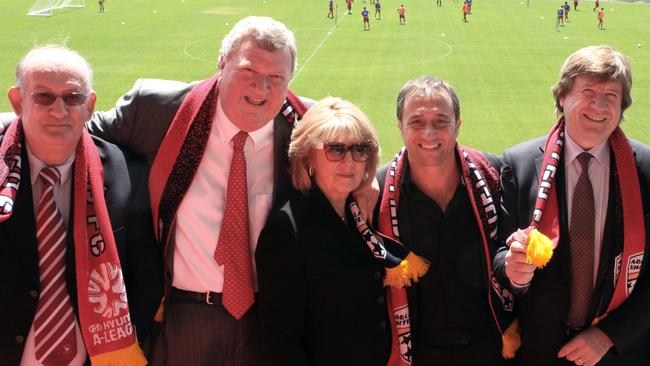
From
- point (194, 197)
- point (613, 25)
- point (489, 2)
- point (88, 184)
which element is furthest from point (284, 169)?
point (489, 2)

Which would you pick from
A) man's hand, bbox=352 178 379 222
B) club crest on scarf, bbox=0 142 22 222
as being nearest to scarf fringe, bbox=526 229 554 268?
man's hand, bbox=352 178 379 222

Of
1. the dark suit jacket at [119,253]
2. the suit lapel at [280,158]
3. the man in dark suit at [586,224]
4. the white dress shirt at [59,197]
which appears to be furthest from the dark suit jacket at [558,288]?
the white dress shirt at [59,197]

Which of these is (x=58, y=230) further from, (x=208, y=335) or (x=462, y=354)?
(x=462, y=354)

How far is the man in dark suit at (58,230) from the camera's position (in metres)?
3.16

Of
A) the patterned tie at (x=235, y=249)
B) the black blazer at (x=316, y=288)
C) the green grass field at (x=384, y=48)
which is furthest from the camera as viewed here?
the green grass field at (x=384, y=48)

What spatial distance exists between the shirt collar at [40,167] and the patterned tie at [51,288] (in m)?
0.03

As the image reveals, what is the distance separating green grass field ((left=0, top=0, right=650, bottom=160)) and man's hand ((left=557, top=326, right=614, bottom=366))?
7.88m

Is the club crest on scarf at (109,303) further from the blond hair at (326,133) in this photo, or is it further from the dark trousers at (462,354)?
the dark trousers at (462,354)

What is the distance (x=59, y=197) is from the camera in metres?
3.36

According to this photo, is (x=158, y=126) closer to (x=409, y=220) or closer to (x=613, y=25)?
(x=409, y=220)

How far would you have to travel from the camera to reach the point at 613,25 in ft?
111

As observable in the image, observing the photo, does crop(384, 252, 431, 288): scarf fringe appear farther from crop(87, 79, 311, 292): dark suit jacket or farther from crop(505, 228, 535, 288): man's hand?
crop(87, 79, 311, 292): dark suit jacket

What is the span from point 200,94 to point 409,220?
1289 mm

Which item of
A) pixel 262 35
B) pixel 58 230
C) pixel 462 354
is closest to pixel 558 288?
pixel 462 354
